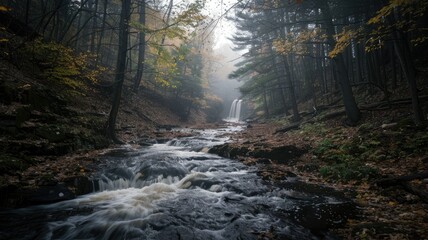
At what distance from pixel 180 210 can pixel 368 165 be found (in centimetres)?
537

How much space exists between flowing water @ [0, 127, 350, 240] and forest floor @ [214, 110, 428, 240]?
0.58m

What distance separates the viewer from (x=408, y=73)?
7.32 m

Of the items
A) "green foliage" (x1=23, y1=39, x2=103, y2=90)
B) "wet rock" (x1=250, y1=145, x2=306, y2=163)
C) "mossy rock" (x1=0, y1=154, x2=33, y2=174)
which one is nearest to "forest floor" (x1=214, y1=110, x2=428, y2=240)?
"wet rock" (x1=250, y1=145, x2=306, y2=163)

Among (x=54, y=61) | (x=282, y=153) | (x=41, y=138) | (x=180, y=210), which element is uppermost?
(x=54, y=61)

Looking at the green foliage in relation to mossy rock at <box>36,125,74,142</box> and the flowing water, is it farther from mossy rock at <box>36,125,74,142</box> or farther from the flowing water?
the flowing water

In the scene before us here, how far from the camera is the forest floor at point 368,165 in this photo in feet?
13.2

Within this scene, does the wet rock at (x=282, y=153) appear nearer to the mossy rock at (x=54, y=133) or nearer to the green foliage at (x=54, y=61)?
the mossy rock at (x=54, y=133)

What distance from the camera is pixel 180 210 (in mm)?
5145

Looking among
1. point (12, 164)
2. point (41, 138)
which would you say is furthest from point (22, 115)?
point (12, 164)

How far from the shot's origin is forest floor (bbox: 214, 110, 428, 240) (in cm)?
402

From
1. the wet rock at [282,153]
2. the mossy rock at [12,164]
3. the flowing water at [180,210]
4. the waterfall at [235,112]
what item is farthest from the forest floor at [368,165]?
the waterfall at [235,112]

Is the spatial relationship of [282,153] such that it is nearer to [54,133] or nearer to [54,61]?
[54,133]

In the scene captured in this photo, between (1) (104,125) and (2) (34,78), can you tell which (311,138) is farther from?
(2) (34,78)

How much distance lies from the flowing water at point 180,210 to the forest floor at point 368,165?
58cm
